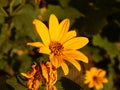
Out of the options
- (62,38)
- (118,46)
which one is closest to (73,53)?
(62,38)

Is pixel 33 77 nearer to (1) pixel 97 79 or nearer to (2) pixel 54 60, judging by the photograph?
(2) pixel 54 60

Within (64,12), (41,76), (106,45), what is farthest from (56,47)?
(106,45)

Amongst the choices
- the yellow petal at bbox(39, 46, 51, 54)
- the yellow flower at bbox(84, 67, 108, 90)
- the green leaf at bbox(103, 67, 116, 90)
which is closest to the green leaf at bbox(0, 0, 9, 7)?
the yellow petal at bbox(39, 46, 51, 54)

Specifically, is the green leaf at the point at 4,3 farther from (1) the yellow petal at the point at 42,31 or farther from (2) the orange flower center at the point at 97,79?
(2) the orange flower center at the point at 97,79

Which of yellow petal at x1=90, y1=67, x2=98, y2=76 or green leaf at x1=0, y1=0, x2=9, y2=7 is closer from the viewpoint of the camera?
green leaf at x1=0, y1=0, x2=9, y2=7

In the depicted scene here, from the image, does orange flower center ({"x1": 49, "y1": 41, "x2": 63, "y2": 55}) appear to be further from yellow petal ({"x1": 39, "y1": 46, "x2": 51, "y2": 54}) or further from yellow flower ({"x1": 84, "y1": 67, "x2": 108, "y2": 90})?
yellow flower ({"x1": 84, "y1": 67, "x2": 108, "y2": 90})

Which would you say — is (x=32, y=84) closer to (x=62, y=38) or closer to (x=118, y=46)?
(x=62, y=38)
